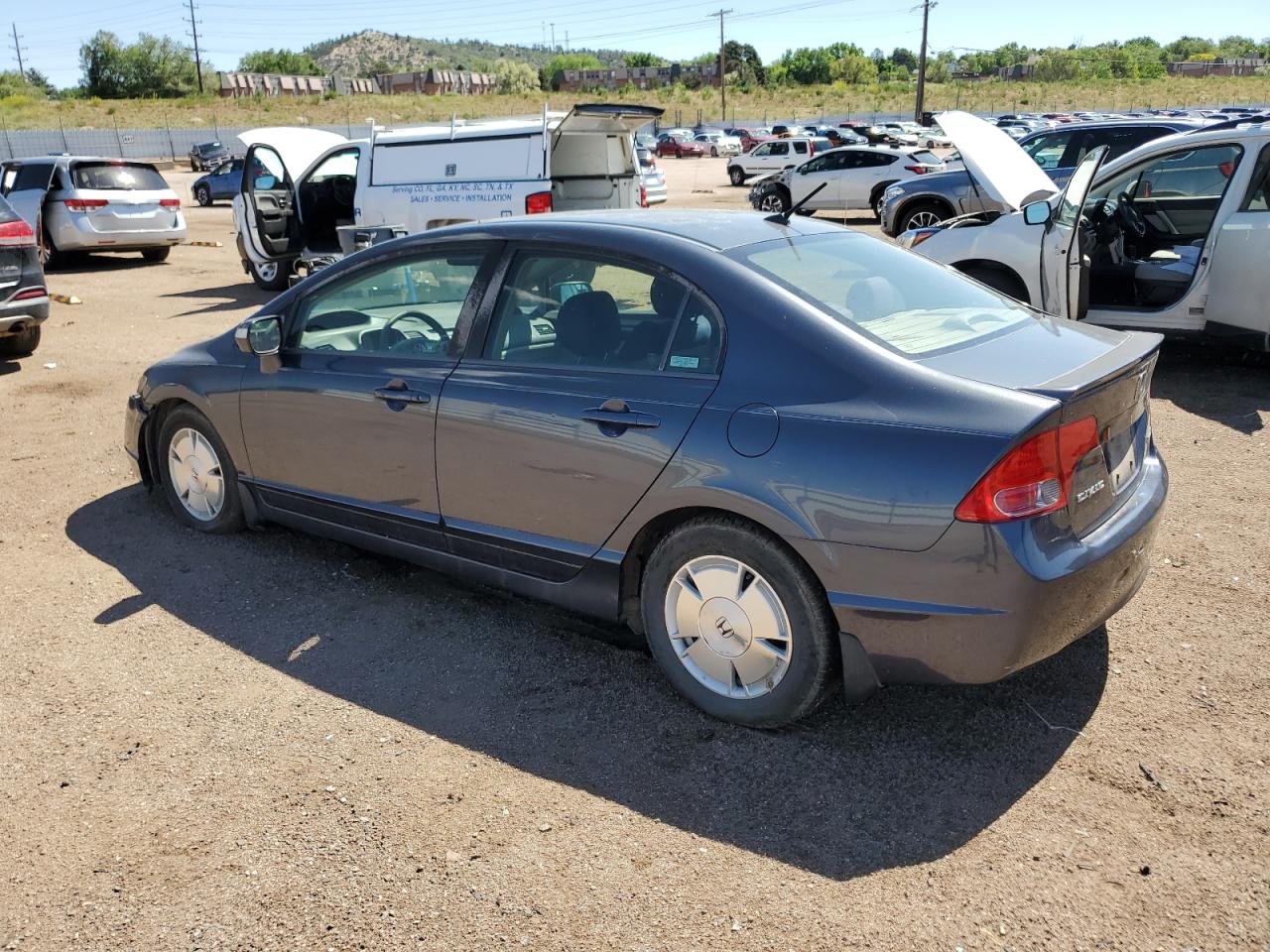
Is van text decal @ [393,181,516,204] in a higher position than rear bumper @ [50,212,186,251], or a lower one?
higher

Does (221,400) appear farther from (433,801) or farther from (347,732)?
(433,801)

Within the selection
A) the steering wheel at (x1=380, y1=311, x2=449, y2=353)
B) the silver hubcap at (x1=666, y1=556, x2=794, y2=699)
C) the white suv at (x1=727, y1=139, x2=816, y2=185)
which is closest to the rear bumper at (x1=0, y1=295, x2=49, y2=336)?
the steering wheel at (x1=380, y1=311, x2=449, y2=353)

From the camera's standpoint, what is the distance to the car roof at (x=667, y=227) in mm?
3713

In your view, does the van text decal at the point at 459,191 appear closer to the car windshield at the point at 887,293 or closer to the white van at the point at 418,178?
the white van at the point at 418,178

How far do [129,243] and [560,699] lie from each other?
1550 centimetres

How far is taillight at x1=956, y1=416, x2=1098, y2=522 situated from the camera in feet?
9.39

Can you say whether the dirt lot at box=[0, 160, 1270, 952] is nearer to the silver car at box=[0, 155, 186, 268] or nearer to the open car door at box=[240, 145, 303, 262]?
the open car door at box=[240, 145, 303, 262]

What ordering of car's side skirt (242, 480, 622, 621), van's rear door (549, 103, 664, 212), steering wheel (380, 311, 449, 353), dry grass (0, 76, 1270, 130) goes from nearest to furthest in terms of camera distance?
1. car's side skirt (242, 480, 622, 621)
2. steering wheel (380, 311, 449, 353)
3. van's rear door (549, 103, 664, 212)
4. dry grass (0, 76, 1270, 130)

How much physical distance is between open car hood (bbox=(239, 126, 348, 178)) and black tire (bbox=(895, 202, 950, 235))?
7.86 m

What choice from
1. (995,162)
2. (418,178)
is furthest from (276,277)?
(995,162)

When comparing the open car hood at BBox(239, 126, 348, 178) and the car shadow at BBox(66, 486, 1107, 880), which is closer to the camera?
the car shadow at BBox(66, 486, 1107, 880)

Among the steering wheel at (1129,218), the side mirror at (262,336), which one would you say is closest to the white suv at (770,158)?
the steering wheel at (1129,218)

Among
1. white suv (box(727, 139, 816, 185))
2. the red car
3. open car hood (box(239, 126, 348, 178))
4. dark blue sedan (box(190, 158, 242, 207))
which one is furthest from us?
the red car

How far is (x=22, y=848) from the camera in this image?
9.77 feet
